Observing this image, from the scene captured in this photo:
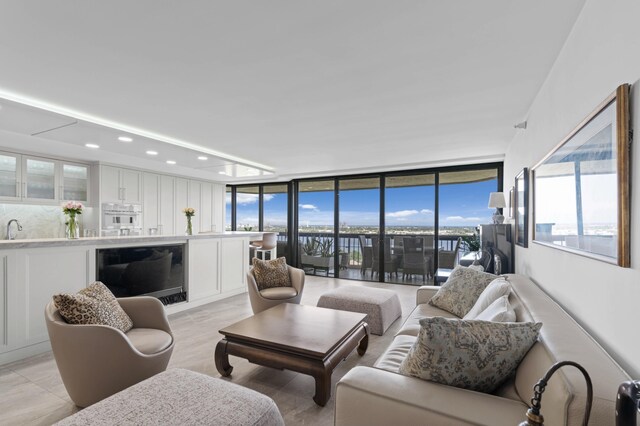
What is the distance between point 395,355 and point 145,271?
3196 millimetres

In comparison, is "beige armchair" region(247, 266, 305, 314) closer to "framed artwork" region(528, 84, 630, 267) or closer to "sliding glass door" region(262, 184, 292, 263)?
"framed artwork" region(528, 84, 630, 267)

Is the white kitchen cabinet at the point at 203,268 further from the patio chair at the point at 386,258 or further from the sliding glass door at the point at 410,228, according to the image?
the sliding glass door at the point at 410,228

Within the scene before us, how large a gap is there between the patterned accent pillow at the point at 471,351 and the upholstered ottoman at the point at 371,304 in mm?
2150

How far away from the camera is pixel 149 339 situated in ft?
7.02

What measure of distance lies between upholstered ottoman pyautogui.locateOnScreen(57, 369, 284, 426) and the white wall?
59.4 inches

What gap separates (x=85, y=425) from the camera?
1.18 m

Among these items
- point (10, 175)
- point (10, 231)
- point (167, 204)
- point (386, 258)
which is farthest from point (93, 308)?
point (386, 258)

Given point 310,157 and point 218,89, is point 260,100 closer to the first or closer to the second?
point 218,89

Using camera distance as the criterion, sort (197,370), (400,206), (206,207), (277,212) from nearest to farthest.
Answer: (197,370)
(400,206)
(206,207)
(277,212)

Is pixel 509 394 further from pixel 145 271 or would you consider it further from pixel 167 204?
pixel 167 204

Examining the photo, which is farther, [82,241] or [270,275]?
[270,275]

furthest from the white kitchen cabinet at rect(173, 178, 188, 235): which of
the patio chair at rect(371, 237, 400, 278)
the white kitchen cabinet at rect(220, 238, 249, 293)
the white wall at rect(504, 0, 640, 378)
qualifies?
the white wall at rect(504, 0, 640, 378)

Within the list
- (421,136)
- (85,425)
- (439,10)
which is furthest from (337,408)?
(421,136)

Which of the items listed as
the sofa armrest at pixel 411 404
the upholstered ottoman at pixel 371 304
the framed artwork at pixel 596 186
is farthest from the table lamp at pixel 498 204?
the sofa armrest at pixel 411 404
